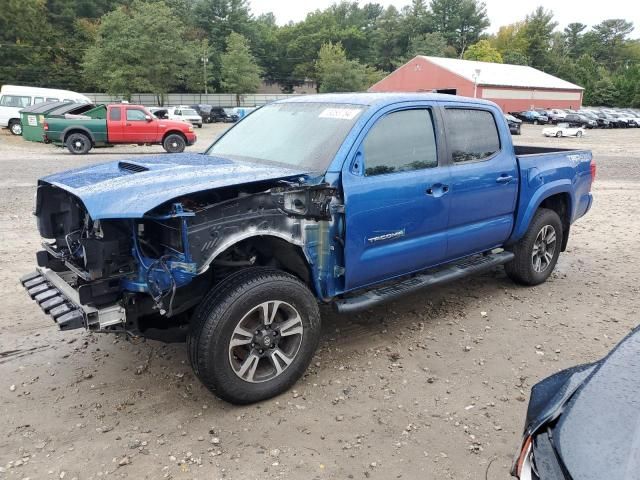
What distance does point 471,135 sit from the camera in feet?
15.3

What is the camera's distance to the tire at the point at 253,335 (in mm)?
3150

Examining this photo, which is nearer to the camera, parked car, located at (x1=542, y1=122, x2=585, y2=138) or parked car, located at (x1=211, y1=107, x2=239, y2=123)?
parked car, located at (x1=542, y1=122, x2=585, y2=138)

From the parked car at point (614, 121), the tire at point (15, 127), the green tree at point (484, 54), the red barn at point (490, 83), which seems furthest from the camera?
the green tree at point (484, 54)

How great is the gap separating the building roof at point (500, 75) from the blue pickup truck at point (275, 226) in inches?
2099

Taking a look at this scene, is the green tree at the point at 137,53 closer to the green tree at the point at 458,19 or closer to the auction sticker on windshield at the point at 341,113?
the auction sticker on windshield at the point at 341,113

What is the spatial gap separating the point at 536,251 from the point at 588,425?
3.97 metres

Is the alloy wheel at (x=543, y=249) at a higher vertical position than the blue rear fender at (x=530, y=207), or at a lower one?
lower

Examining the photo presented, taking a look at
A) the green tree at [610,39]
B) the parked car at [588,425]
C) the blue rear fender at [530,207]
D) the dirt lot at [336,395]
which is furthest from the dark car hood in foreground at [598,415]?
the green tree at [610,39]

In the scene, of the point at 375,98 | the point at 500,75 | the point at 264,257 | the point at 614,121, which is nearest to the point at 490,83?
the point at 500,75

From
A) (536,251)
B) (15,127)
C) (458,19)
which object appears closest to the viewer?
(536,251)

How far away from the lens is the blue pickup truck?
311cm

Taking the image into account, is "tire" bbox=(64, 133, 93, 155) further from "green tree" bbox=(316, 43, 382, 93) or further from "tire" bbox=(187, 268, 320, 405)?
"green tree" bbox=(316, 43, 382, 93)

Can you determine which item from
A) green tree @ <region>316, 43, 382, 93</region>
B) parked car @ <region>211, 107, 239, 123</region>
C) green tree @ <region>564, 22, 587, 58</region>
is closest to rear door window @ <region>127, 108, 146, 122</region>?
parked car @ <region>211, 107, 239, 123</region>

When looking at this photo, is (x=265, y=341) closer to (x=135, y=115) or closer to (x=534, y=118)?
(x=135, y=115)
